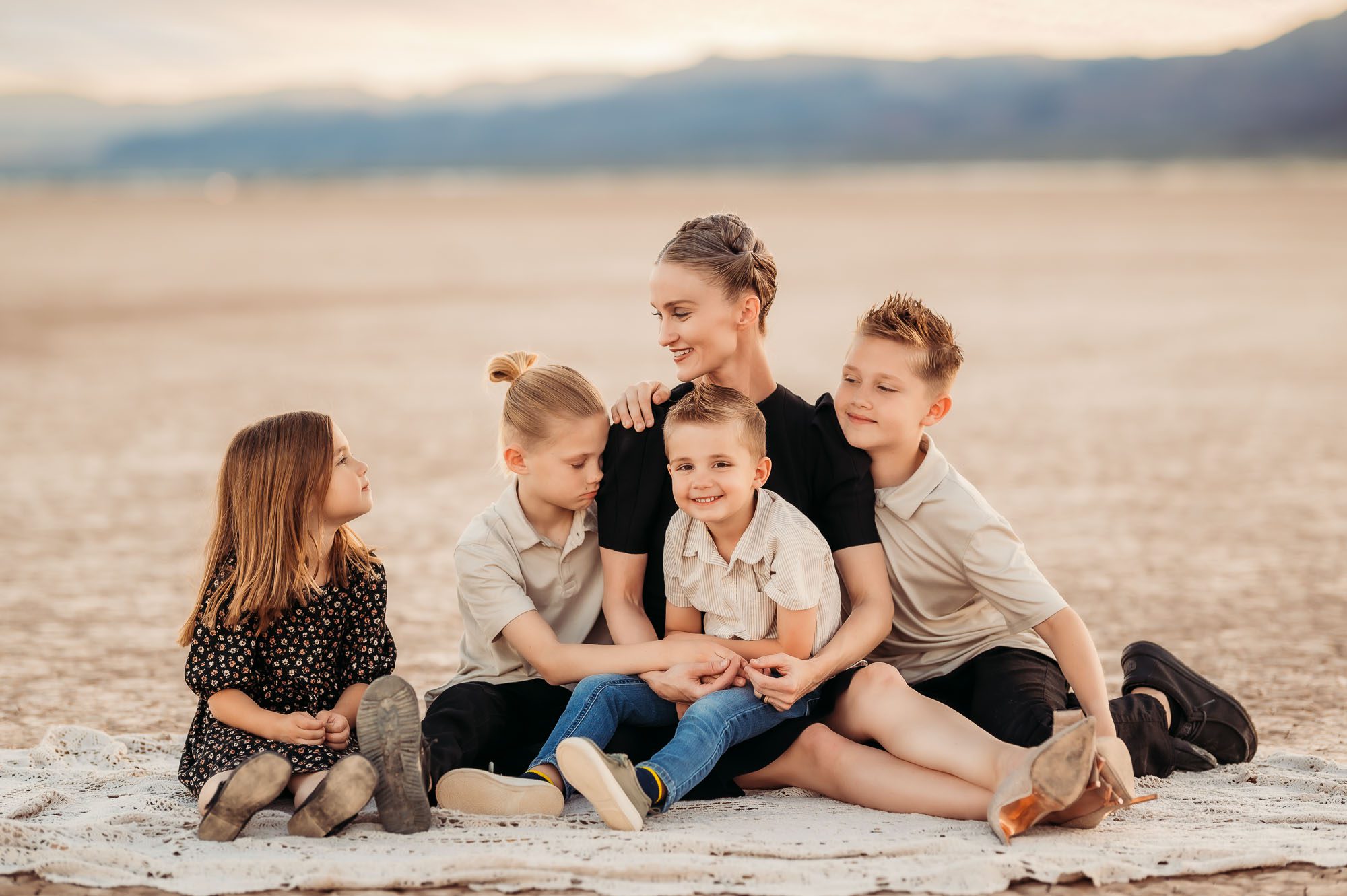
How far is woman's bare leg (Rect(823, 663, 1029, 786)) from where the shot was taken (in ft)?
11.9

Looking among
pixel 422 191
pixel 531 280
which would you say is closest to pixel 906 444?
pixel 531 280

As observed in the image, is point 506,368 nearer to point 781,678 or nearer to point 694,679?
point 694,679

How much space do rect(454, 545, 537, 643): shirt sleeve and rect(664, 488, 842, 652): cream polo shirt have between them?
44cm

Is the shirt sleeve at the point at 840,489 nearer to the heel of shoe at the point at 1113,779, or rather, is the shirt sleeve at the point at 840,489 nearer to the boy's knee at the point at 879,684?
the boy's knee at the point at 879,684

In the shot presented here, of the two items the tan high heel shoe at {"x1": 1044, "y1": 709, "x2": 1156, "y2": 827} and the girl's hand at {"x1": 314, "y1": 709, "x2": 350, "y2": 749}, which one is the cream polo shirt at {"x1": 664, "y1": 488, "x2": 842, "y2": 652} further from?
the girl's hand at {"x1": 314, "y1": 709, "x2": 350, "y2": 749}

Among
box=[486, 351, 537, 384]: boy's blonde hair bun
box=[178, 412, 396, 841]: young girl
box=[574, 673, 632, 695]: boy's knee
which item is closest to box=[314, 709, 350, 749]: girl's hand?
box=[178, 412, 396, 841]: young girl

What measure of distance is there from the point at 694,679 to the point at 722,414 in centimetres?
71

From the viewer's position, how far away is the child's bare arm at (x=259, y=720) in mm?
3865

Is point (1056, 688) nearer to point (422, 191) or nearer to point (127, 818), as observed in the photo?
point (127, 818)

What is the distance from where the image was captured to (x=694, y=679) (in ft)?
12.6

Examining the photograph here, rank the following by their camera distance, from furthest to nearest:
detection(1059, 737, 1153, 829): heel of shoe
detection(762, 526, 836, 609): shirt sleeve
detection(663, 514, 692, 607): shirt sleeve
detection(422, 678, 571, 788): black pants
Answer: detection(663, 514, 692, 607): shirt sleeve → detection(422, 678, 571, 788): black pants → detection(762, 526, 836, 609): shirt sleeve → detection(1059, 737, 1153, 829): heel of shoe

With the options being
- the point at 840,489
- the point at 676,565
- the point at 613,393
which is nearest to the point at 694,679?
the point at 676,565

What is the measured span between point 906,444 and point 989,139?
588 feet

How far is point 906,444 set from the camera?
4.15m
